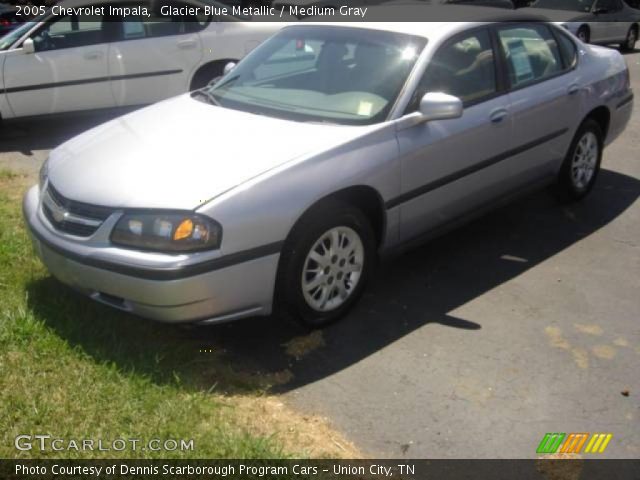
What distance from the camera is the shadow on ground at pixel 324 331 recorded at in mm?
3713

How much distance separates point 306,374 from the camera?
3.73 metres

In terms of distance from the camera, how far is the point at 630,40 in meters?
15.7

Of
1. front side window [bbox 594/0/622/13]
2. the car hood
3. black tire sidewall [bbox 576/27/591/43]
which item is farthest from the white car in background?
front side window [bbox 594/0/622/13]

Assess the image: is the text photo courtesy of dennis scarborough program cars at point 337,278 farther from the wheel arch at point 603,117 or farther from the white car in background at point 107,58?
the white car in background at point 107,58

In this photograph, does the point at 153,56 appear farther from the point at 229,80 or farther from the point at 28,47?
the point at 229,80

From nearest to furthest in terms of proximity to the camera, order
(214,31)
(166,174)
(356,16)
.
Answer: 1. (166,174)
2. (356,16)
3. (214,31)

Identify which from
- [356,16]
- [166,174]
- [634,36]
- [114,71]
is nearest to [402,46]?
[356,16]

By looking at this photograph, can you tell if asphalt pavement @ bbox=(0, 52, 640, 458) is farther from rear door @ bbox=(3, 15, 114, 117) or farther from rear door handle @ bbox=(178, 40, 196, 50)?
rear door @ bbox=(3, 15, 114, 117)

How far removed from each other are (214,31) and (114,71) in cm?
121

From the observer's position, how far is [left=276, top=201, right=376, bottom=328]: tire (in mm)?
3822

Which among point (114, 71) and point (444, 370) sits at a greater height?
point (114, 71)

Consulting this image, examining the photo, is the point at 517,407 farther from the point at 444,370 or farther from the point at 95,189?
the point at 95,189

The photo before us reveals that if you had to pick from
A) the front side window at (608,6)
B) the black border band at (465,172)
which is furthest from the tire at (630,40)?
the black border band at (465,172)

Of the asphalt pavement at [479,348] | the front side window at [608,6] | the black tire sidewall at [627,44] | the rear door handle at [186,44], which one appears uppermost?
the front side window at [608,6]
